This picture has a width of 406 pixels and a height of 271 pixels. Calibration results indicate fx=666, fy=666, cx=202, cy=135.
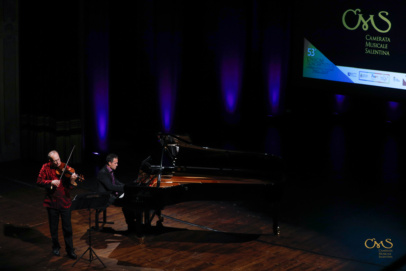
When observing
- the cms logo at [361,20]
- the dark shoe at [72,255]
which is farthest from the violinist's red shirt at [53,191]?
the cms logo at [361,20]

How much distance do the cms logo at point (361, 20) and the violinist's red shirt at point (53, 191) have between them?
7.21m

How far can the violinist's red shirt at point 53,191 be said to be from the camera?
6918mm

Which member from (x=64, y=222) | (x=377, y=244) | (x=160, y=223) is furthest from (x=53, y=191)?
(x=377, y=244)

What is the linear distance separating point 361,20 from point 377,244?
5934mm

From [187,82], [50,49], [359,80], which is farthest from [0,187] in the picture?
[359,80]

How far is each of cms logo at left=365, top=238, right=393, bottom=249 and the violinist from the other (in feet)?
10.7

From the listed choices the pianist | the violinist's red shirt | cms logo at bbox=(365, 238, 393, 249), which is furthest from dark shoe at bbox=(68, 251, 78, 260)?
cms logo at bbox=(365, 238, 393, 249)

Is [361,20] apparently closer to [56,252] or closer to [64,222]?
[64,222]

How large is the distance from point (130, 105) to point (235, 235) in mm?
5526

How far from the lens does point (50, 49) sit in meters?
10.8

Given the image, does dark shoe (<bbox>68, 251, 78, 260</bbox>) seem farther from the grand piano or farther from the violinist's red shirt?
the grand piano

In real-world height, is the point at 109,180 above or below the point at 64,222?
above

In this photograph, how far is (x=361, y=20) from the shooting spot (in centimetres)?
1232

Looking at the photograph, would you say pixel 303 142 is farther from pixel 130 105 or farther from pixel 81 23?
pixel 81 23
